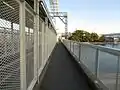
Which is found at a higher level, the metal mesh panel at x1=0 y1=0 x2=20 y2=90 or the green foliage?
the metal mesh panel at x1=0 y1=0 x2=20 y2=90

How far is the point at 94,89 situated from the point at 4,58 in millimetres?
3156

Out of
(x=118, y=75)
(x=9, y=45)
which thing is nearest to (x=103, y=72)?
(x=118, y=75)

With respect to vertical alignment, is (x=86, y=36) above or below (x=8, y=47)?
below

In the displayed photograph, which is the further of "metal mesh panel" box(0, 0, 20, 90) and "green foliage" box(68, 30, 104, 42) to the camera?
"green foliage" box(68, 30, 104, 42)

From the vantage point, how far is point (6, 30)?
8.87 feet

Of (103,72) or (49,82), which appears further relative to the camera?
(49,82)

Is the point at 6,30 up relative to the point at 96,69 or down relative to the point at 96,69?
up

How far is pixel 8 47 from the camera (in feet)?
9.37

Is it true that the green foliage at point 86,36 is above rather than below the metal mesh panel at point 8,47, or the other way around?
below

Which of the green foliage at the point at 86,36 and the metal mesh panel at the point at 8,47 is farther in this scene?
the green foliage at the point at 86,36

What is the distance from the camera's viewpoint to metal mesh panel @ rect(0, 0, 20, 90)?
8.48 feet

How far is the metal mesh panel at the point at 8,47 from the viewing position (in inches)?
102

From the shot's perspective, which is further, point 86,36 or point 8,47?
point 86,36

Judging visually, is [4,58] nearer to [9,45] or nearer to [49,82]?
[9,45]
